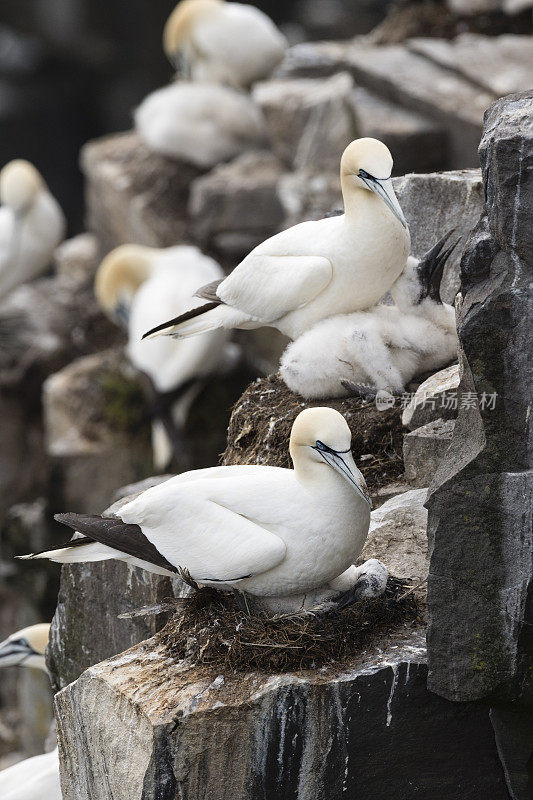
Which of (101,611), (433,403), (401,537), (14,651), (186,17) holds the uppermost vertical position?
(186,17)

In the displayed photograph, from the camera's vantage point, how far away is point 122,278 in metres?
9.59

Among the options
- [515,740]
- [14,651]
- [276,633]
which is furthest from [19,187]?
[515,740]

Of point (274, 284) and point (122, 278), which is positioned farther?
point (122, 278)

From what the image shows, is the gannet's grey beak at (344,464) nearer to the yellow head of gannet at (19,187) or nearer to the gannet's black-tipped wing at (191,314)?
the gannet's black-tipped wing at (191,314)

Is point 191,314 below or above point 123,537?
above

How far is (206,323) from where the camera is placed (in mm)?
5234

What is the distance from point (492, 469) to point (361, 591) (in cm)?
63

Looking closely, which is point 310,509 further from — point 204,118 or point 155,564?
point 204,118

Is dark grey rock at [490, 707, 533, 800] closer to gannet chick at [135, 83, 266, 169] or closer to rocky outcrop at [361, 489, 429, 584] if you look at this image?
rocky outcrop at [361, 489, 429, 584]

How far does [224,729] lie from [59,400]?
273 inches

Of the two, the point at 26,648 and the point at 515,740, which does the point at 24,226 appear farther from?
the point at 515,740

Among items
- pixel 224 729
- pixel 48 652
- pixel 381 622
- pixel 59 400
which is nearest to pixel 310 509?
pixel 381 622

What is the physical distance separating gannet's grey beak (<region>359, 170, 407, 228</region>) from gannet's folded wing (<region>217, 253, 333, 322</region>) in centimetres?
37

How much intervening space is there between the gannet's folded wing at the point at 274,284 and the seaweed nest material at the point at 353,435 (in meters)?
0.38
